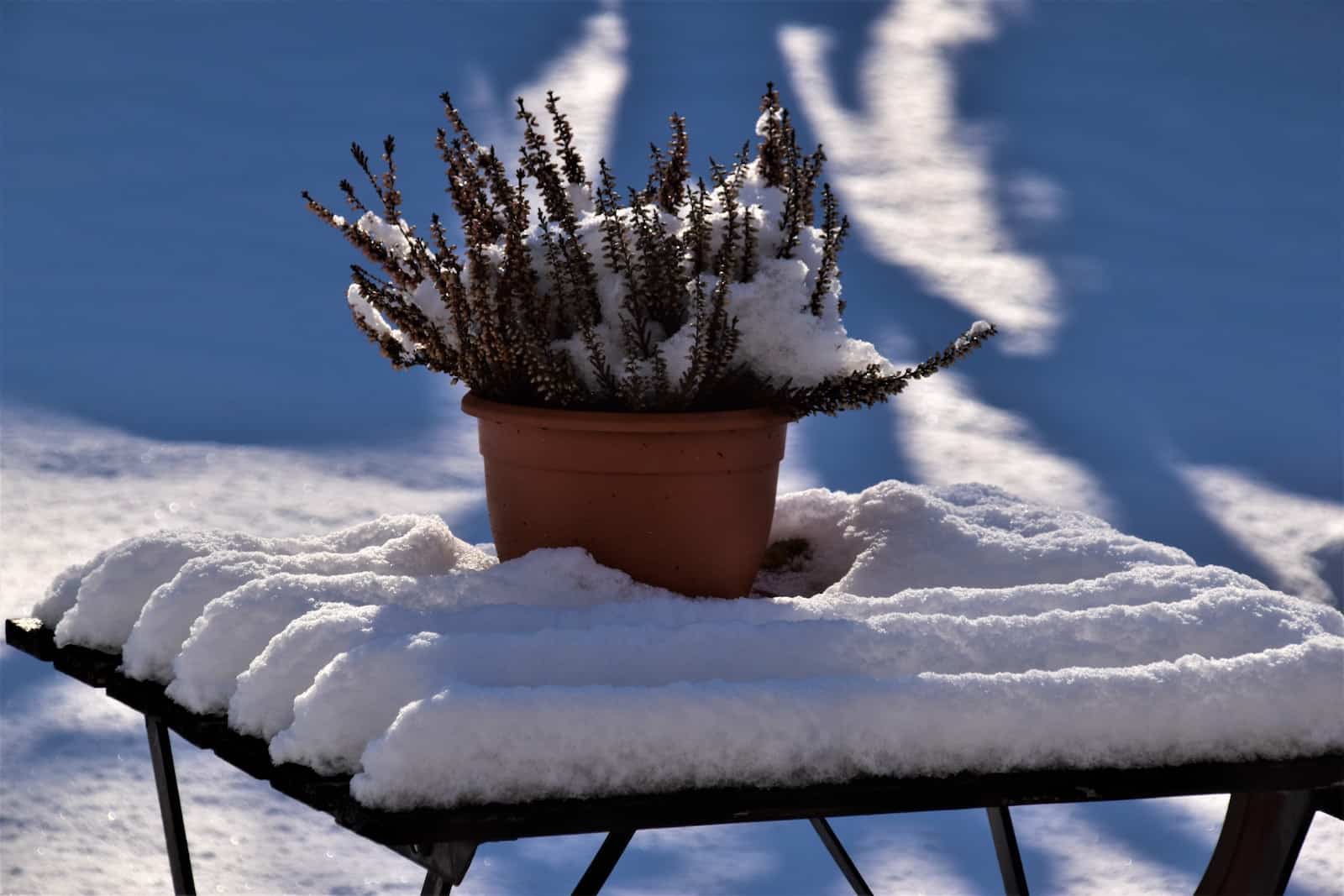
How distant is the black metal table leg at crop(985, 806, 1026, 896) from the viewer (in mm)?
1881

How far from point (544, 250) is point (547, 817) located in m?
0.71

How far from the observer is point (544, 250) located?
5.65 feet

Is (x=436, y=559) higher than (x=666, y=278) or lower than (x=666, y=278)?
lower

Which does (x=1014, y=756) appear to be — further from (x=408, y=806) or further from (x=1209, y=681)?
(x=408, y=806)

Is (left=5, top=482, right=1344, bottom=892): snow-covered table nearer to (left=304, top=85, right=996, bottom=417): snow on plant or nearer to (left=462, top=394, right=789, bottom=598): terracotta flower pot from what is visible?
(left=462, top=394, right=789, bottom=598): terracotta flower pot

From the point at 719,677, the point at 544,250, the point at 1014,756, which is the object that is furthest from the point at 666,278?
the point at 1014,756

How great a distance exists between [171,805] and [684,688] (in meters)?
0.84

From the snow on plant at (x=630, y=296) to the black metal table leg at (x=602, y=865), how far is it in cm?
43

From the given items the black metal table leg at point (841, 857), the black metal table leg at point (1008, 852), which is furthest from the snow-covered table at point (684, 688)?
the black metal table leg at point (841, 857)

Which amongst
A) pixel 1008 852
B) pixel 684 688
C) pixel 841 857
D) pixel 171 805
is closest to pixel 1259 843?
pixel 1008 852

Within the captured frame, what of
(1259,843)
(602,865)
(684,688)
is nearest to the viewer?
(684,688)

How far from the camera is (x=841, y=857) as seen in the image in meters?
2.24

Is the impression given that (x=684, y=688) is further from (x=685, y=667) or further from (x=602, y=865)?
(x=602, y=865)

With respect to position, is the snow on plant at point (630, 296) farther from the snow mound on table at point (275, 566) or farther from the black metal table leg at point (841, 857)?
the black metal table leg at point (841, 857)
